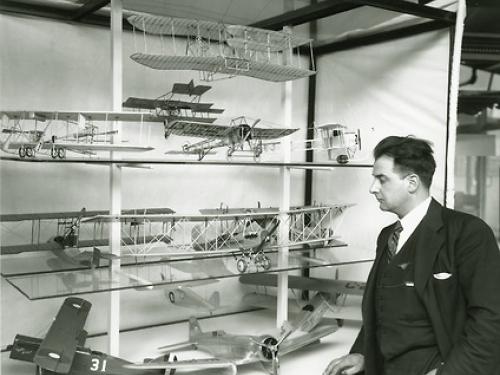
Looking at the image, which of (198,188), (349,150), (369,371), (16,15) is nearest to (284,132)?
(349,150)

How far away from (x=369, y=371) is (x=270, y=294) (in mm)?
2147

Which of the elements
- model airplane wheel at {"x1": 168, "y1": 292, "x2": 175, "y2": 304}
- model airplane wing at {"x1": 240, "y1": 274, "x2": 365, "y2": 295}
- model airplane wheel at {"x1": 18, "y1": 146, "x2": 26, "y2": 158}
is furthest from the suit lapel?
model airplane wheel at {"x1": 168, "y1": 292, "x2": 175, "y2": 304}

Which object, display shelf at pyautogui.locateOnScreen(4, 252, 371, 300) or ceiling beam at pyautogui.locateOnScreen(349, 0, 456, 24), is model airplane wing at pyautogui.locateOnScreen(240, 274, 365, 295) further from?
ceiling beam at pyautogui.locateOnScreen(349, 0, 456, 24)

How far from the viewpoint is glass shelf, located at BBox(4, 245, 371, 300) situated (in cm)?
234

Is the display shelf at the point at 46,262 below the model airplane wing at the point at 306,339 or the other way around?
the other way around

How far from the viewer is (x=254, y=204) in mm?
3932

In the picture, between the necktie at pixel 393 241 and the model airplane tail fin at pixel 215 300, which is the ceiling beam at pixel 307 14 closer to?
the necktie at pixel 393 241

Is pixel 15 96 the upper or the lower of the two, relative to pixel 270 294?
upper

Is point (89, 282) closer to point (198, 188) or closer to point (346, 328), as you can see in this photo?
point (198, 188)

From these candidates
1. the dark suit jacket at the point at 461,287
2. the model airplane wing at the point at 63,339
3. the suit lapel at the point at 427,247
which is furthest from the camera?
the model airplane wing at the point at 63,339

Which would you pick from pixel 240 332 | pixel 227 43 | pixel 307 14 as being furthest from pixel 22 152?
pixel 240 332

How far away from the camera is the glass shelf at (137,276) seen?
2.34m

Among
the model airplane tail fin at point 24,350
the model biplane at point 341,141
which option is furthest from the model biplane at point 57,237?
the model biplane at point 341,141

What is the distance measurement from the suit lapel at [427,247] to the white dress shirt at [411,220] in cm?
5
